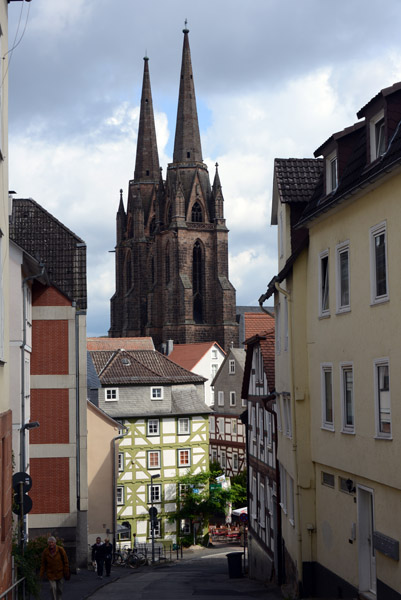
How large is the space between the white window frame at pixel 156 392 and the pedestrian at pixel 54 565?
110 ft

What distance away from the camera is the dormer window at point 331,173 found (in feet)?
A: 56.0

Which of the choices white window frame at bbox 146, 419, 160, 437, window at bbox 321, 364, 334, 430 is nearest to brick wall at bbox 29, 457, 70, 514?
window at bbox 321, 364, 334, 430

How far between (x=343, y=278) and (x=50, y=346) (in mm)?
12322

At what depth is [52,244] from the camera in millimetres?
27891

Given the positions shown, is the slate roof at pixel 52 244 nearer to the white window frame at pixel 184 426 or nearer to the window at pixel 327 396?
the window at pixel 327 396

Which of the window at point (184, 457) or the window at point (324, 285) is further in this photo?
the window at point (184, 457)

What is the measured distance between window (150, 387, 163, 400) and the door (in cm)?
3403

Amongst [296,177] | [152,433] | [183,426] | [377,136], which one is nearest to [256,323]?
[296,177]

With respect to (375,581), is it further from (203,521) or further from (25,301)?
(203,521)

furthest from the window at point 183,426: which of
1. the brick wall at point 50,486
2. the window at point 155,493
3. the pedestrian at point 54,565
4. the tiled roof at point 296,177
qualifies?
the pedestrian at point 54,565

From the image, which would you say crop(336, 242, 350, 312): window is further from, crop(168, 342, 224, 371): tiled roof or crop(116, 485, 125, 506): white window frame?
crop(168, 342, 224, 371): tiled roof

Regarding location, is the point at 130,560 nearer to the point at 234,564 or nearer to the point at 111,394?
the point at 234,564

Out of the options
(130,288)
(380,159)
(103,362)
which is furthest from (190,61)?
(380,159)

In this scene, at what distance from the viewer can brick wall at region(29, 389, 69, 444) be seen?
1002 inches
